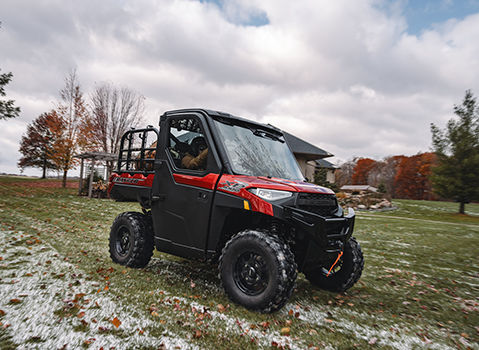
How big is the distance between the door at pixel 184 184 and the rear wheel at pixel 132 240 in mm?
321

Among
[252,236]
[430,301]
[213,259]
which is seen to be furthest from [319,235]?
[430,301]

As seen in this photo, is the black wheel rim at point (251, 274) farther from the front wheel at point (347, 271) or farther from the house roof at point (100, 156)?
the house roof at point (100, 156)

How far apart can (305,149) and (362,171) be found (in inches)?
1899

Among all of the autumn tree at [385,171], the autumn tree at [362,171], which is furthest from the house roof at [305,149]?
the autumn tree at [362,171]

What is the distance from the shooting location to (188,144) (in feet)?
13.2

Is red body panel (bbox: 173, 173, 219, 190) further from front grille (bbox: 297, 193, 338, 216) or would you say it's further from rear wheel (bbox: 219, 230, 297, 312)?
front grille (bbox: 297, 193, 338, 216)

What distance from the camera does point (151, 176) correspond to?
4.27 m

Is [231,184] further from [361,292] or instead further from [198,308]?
[361,292]

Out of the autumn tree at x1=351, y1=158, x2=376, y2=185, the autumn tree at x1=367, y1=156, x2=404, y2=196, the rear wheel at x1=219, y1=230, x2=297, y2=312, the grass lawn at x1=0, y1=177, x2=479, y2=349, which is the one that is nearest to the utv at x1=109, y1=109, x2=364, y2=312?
the rear wheel at x1=219, y1=230, x2=297, y2=312

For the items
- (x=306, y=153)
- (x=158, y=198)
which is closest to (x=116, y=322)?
(x=158, y=198)

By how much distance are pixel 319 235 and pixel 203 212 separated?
4.72 ft

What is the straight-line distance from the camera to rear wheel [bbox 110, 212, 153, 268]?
14.1 ft

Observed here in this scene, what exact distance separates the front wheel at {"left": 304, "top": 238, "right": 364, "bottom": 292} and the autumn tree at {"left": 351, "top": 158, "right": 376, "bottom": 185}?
72051 mm

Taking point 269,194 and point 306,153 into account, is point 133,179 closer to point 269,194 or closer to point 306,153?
point 269,194
